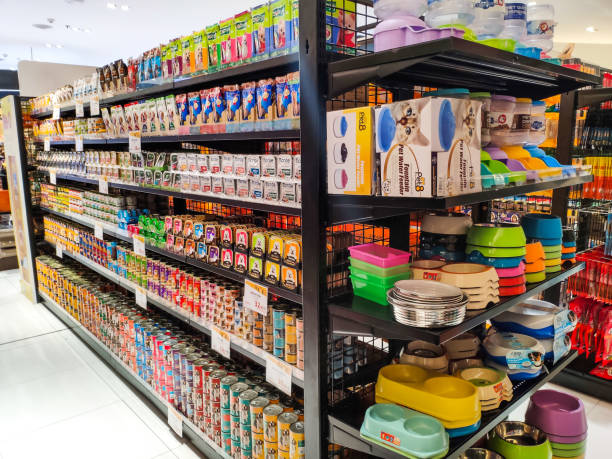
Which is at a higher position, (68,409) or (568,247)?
(568,247)

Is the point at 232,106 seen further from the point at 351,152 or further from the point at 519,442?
the point at 519,442

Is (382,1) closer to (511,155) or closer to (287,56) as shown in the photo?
(287,56)

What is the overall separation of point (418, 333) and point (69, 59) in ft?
45.4

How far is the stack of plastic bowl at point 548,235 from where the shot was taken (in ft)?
5.74

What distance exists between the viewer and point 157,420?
107 inches

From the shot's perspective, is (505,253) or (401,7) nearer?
(401,7)

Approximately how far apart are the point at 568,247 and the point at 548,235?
0.27m

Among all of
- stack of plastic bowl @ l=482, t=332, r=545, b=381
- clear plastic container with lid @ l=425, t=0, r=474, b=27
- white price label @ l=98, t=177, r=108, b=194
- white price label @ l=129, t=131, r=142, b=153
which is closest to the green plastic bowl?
stack of plastic bowl @ l=482, t=332, r=545, b=381

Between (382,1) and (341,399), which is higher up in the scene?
(382,1)

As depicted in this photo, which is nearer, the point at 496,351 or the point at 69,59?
the point at 496,351

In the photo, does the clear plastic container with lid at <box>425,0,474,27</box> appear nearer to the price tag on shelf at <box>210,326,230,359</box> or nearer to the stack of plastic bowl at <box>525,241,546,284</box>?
the stack of plastic bowl at <box>525,241,546,284</box>

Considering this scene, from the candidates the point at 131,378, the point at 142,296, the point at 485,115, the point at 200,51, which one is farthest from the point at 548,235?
the point at 131,378

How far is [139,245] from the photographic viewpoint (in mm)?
2857

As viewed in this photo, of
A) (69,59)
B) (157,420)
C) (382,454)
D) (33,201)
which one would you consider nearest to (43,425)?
(157,420)
